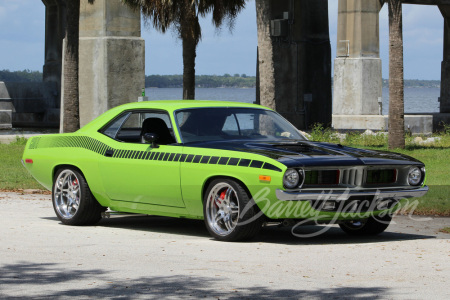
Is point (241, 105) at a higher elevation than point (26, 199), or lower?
higher

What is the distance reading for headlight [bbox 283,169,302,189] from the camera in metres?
9.62

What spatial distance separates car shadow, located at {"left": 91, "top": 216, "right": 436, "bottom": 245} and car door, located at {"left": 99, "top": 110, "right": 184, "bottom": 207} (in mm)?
590

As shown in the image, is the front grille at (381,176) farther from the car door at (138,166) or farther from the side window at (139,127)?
the side window at (139,127)

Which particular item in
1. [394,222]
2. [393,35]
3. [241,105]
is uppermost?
[393,35]

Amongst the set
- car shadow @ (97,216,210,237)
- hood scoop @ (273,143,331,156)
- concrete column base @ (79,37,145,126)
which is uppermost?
concrete column base @ (79,37,145,126)

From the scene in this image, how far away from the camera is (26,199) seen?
14.9m

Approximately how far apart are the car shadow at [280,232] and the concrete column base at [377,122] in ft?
79.4

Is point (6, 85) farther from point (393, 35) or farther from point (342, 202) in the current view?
point (342, 202)

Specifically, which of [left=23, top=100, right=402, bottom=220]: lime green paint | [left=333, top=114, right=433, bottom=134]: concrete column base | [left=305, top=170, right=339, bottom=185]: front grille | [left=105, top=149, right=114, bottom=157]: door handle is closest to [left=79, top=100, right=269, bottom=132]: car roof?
[left=23, top=100, right=402, bottom=220]: lime green paint

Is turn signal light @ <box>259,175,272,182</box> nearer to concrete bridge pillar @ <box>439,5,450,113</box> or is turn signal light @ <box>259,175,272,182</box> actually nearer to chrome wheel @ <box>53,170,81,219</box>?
chrome wheel @ <box>53,170,81,219</box>

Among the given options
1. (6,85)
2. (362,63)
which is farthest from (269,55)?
(6,85)

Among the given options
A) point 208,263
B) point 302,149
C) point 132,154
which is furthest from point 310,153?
point 132,154

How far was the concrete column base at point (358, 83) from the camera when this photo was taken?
42469 mm

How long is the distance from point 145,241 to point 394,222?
3569 millimetres
